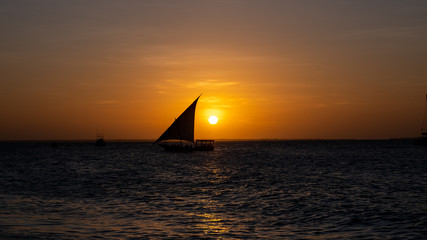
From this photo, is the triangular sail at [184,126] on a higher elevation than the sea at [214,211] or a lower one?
higher

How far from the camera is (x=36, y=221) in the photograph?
21.4 metres

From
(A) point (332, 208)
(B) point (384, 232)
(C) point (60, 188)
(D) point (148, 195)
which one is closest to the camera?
Answer: (B) point (384, 232)

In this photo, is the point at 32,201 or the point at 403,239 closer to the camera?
A: the point at 403,239

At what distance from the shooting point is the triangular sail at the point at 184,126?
325 feet

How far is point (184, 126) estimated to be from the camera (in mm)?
99000

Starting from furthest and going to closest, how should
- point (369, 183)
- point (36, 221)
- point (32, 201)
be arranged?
point (369, 183)
point (32, 201)
point (36, 221)

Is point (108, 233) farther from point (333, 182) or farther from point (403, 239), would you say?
point (333, 182)

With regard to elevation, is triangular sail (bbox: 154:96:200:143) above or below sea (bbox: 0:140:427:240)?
above

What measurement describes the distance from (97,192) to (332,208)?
58.2 feet

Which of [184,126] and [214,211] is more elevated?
[184,126]

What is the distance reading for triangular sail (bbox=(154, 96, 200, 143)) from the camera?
99.1 m

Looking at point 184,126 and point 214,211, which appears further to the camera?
point 184,126

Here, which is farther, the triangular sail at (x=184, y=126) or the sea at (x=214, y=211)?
the triangular sail at (x=184, y=126)

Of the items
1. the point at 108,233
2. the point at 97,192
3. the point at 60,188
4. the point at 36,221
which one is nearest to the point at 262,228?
the point at 108,233
